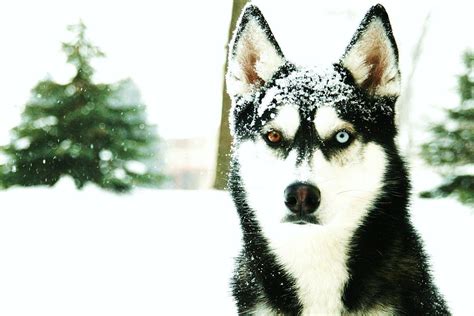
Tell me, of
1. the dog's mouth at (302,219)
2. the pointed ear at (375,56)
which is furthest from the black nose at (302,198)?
the pointed ear at (375,56)

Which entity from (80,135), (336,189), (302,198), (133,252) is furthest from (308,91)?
(80,135)

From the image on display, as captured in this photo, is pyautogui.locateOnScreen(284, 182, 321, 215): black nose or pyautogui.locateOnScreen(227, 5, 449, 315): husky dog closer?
pyautogui.locateOnScreen(284, 182, 321, 215): black nose

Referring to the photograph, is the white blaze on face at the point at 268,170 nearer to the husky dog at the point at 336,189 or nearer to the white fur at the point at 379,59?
the husky dog at the point at 336,189

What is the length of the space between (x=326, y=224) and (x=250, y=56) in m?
1.06

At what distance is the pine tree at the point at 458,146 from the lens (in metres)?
7.89

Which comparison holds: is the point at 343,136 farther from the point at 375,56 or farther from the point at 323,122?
the point at 375,56

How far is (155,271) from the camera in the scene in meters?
5.09

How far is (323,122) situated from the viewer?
8.80 ft

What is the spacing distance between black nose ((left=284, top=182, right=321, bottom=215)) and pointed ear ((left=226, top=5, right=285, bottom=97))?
0.88 meters

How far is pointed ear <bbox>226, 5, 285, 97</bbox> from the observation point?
279 cm

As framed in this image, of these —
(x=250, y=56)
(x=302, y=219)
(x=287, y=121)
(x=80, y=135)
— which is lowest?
(x=302, y=219)

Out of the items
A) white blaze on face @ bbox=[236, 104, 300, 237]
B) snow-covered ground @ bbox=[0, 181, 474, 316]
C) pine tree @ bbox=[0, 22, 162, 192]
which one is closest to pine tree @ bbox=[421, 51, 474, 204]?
snow-covered ground @ bbox=[0, 181, 474, 316]

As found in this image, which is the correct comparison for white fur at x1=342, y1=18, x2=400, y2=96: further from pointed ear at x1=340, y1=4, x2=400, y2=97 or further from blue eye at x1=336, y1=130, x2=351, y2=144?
blue eye at x1=336, y1=130, x2=351, y2=144

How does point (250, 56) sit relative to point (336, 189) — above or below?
above
